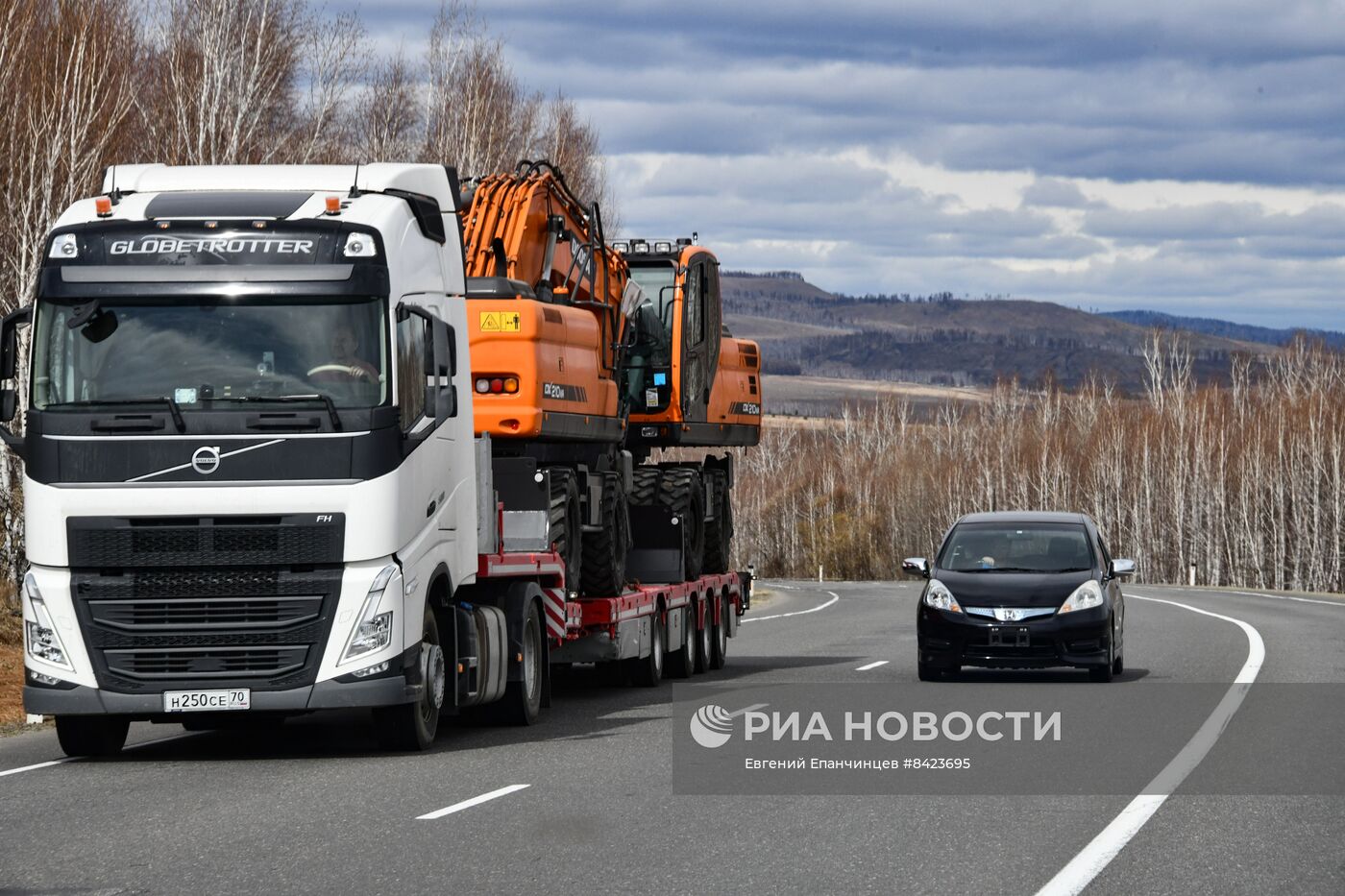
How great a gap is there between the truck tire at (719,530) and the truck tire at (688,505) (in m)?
1.11

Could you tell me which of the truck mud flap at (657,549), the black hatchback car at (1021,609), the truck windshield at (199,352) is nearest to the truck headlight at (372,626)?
the truck windshield at (199,352)

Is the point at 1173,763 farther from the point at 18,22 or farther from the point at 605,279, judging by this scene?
the point at 18,22

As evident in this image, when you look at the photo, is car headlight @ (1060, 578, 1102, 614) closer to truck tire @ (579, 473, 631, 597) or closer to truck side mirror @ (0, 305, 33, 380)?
truck tire @ (579, 473, 631, 597)

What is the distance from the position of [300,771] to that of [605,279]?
8773 millimetres

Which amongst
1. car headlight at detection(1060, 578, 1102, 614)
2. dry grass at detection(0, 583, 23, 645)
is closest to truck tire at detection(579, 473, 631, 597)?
car headlight at detection(1060, 578, 1102, 614)

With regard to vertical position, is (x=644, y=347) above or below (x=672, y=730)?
above

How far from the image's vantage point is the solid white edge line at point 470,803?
33.2ft

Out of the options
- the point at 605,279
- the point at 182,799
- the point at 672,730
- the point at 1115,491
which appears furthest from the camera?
the point at 1115,491

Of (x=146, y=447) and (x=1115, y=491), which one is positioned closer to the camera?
(x=146, y=447)

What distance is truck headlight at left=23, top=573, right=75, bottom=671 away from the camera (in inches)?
495

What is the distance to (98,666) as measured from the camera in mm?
12531

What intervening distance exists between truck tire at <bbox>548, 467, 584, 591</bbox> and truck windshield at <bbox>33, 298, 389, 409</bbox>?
13.9 ft

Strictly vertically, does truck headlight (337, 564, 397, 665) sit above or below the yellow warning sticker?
below

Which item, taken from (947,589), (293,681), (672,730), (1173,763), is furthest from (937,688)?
(293,681)
